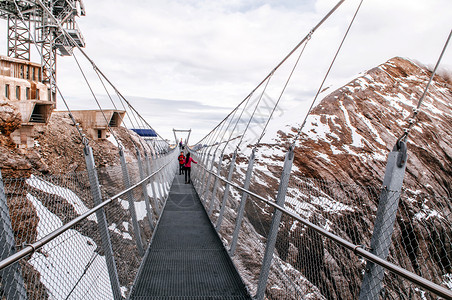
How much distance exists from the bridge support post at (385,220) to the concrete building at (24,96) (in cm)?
1577

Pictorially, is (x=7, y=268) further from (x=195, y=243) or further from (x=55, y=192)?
(x=195, y=243)

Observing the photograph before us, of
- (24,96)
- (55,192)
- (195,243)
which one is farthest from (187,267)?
(24,96)

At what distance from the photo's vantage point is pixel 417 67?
124ft

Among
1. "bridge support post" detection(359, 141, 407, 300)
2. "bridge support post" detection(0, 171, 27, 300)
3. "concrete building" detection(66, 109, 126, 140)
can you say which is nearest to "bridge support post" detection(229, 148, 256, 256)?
"bridge support post" detection(359, 141, 407, 300)

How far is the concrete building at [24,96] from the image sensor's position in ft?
46.2

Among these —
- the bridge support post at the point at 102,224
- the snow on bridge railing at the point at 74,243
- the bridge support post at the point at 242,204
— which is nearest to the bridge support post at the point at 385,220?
the snow on bridge railing at the point at 74,243

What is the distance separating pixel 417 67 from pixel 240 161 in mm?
28629

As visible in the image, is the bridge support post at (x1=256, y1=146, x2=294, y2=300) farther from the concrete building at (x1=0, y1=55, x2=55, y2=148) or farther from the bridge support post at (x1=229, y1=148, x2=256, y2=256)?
the concrete building at (x1=0, y1=55, x2=55, y2=148)

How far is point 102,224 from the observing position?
2.21m

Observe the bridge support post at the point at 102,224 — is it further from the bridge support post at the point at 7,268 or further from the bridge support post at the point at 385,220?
the bridge support post at the point at 385,220

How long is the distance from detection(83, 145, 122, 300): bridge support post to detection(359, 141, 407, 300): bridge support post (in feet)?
5.44

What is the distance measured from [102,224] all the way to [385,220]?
176 centimetres

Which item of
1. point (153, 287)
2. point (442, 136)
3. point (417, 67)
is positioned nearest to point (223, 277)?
point (153, 287)

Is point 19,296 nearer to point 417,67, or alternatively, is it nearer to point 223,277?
point 223,277
